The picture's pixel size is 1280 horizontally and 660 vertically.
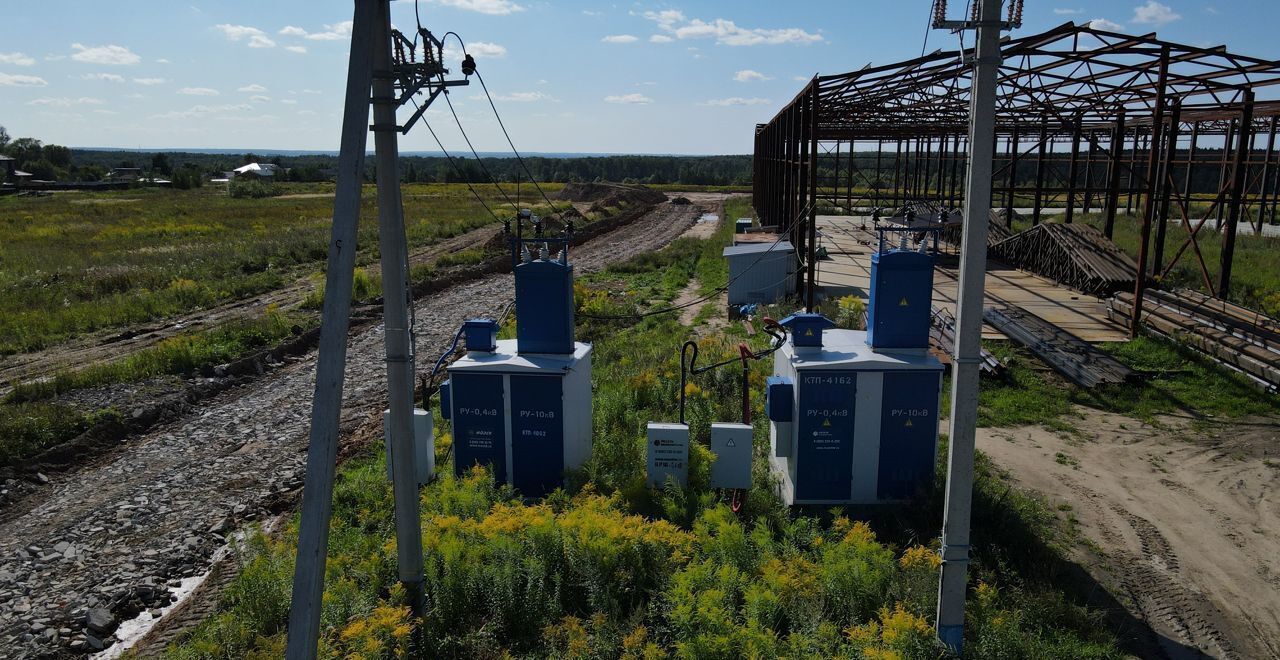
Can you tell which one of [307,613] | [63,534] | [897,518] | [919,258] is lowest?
[63,534]

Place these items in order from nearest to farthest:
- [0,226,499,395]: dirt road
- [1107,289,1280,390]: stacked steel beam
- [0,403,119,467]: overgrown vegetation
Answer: [0,403,119,467]: overgrown vegetation < [1107,289,1280,390]: stacked steel beam < [0,226,499,395]: dirt road

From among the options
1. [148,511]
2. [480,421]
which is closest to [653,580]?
[480,421]

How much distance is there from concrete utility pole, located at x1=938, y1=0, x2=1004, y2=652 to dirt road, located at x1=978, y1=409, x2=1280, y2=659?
6.47 ft

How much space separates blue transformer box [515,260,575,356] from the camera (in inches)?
360

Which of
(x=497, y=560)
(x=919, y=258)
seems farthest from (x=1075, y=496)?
(x=497, y=560)

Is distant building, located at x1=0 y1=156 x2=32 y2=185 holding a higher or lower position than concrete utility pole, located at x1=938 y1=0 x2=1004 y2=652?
higher

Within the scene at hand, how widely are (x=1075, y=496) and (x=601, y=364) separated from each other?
8299mm

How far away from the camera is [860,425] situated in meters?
8.54

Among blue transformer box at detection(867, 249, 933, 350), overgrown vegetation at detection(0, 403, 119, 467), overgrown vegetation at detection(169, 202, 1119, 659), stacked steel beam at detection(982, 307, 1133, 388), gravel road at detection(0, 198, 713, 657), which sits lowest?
gravel road at detection(0, 198, 713, 657)

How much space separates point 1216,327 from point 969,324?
1331 cm

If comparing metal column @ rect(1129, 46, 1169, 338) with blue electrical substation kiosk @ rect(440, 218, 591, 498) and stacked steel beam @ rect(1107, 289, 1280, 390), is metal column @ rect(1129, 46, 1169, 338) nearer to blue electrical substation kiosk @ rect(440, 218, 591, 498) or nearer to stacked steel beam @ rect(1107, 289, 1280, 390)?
stacked steel beam @ rect(1107, 289, 1280, 390)

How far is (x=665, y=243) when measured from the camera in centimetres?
3962

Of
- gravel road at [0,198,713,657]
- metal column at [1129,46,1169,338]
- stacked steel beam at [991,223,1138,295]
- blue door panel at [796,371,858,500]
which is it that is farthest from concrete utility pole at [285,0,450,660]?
stacked steel beam at [991,223,1138,295]

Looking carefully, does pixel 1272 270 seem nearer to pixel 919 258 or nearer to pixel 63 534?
pixel 919 258
